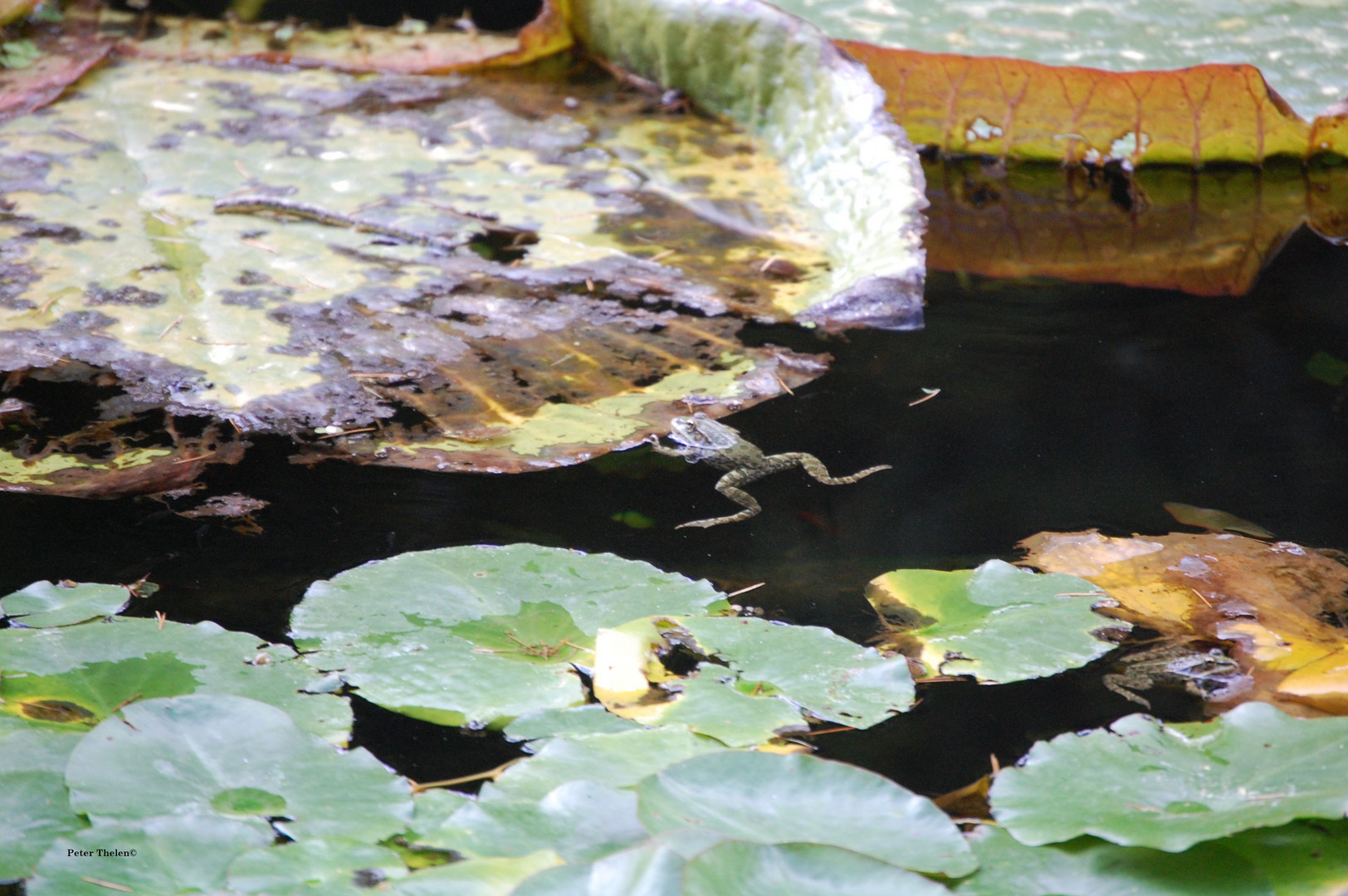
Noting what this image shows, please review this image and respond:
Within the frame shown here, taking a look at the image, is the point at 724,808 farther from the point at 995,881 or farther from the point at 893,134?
the point at 893,134

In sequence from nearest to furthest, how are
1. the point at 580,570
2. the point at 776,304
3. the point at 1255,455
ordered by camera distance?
the point at 580,570, the point at 1255,455, the point at 776,304

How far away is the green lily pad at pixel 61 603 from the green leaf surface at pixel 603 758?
642 mm

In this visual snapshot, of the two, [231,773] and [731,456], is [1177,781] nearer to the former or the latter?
[731,456]

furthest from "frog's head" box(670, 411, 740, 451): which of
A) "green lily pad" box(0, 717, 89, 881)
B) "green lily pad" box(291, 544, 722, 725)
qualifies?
"green lily pad" box(0, 717, 89, 881)

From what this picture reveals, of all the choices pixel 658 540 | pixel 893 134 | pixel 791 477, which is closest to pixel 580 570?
pixel 658 540

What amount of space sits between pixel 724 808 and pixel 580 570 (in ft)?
1.61

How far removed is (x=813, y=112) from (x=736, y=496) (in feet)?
4.83

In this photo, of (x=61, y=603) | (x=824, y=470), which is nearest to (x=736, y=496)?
(x=824, y=470)

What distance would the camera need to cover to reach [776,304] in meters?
2.12

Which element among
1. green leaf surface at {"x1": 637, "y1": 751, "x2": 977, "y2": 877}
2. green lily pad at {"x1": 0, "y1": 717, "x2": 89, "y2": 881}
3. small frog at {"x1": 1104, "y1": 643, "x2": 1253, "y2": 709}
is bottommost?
green lily pad at {"x1": 0, "y1": 717, "x2": 89, "y2": 881}

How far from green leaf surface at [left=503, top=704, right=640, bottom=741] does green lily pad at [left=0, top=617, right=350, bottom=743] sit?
0.65ft

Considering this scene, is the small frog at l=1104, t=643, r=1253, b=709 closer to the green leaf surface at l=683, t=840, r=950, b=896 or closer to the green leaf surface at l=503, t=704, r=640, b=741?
the green leaf surface at l=683, t=840, r=950, b=896

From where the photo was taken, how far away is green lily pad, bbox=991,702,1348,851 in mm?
884

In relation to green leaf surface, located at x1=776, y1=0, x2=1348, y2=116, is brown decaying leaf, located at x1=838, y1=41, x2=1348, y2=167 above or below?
A: below
